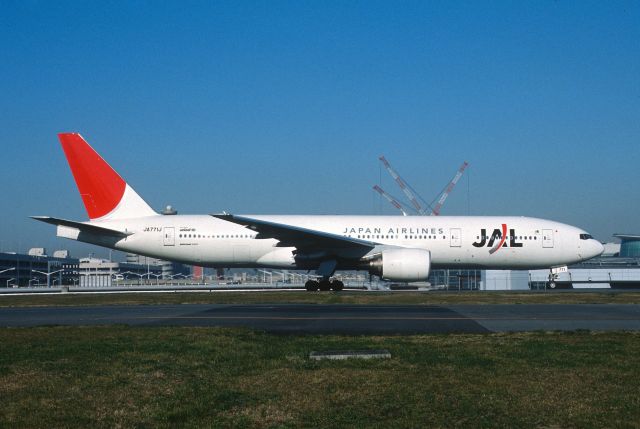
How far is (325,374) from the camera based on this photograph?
7.84 meters

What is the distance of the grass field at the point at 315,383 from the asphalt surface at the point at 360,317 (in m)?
2.33

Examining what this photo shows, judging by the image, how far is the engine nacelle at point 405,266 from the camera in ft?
91.1

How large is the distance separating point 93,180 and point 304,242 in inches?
465

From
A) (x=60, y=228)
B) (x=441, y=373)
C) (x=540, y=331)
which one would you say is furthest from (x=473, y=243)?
(x=441, y=373)

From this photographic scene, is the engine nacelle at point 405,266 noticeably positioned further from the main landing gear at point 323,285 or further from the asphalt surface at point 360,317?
the asphalt surface at point 360,317

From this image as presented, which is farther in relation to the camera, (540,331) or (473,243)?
(473,243)

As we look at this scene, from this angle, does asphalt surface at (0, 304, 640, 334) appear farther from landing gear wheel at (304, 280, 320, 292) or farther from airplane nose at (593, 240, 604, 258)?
airplane nose at (593, 240, 604, 258)

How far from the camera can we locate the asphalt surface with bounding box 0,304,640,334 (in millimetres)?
13625

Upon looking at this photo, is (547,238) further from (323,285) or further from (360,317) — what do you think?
(360,317)

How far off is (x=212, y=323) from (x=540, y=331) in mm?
7342

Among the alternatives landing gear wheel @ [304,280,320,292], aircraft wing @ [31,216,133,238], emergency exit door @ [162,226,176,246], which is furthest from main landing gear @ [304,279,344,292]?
aircraft wing @ [31,216,133,238]

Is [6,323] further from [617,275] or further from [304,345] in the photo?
[617,275]

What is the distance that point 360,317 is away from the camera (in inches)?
621

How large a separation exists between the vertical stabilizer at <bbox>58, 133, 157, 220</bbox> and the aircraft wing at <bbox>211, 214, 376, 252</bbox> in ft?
24.9
